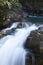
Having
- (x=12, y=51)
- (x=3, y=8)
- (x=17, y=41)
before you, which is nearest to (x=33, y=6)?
(x=3, y=8)

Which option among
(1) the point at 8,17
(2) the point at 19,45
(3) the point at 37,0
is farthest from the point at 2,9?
(3) the point at 37,0

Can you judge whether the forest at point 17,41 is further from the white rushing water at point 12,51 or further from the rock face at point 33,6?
the rock face at point 33,6

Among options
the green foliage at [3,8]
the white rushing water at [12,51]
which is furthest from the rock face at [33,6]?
the white rushing water at [12,51]

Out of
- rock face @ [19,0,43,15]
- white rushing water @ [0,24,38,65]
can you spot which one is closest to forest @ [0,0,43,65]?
white rushing water @ [0,24,38,65]

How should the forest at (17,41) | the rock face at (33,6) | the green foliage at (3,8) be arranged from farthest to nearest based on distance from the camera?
the rock face at (33,6)
the green foliage at (3,8)
the forest at (17,41)

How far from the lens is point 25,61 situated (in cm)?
769

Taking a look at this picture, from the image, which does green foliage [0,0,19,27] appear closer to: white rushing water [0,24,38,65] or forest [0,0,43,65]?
forest [0,0,43,65]

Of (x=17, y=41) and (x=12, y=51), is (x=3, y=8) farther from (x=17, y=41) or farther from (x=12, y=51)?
(x=12, y=51)

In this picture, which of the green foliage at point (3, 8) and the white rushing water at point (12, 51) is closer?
the white rushing water at point (12, 51)

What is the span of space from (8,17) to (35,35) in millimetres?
3503

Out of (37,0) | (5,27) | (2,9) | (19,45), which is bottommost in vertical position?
(19,45)

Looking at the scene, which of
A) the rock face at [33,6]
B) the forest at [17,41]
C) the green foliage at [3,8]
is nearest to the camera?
the forest at [17,41]

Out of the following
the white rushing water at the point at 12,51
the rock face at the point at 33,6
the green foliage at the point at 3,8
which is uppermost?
the rock face at the point at 33,6

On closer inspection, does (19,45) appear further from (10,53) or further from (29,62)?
(29,62)
